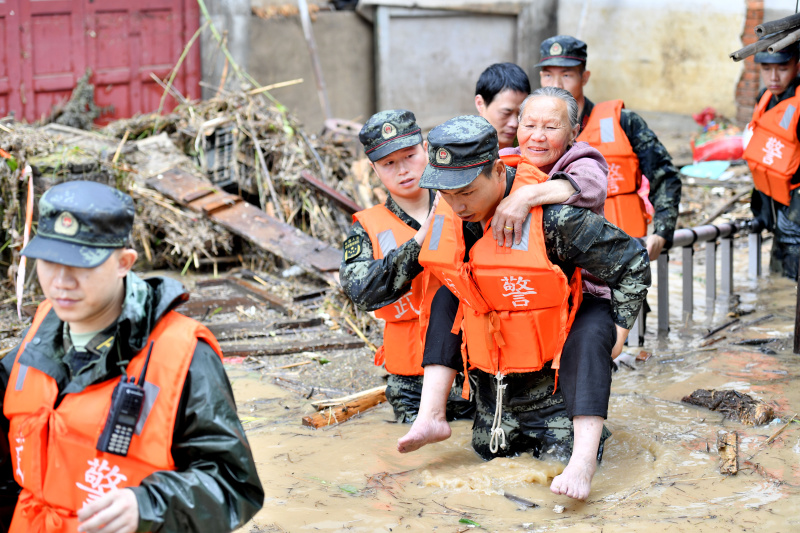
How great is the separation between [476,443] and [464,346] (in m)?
0.56

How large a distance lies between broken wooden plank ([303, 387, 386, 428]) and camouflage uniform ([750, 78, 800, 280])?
4.13 m

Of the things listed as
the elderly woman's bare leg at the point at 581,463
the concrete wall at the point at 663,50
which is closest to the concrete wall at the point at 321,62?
the concrete wall at the point at 663,50

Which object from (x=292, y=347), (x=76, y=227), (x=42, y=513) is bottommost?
(x=292, y=347)

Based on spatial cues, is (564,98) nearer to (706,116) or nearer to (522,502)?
(522,502)

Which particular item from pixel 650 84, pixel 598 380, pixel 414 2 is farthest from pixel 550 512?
pixel 650 84

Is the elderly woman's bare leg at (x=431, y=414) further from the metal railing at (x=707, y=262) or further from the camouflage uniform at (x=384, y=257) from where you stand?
the metal railing at (x=707, y=262)

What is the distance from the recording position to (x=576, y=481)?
3264 mm

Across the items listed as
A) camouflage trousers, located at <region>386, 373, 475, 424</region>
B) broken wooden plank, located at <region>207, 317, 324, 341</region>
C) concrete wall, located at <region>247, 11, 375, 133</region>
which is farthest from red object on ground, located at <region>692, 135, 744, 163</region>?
camouflage trousers, located at <region>386, 373, 475, 424</region>

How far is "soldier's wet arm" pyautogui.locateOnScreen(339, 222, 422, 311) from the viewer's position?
3.81m

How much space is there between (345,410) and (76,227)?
2.72 metres

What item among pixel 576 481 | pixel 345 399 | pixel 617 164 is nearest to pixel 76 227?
pixel 576 481

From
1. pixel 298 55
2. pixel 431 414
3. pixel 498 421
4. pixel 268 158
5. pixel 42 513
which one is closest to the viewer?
pixel 42 513

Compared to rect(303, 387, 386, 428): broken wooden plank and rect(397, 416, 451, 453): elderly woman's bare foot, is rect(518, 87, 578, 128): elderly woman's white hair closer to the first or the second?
rect(397, 416, 451, 453): elderly woman's bare foot

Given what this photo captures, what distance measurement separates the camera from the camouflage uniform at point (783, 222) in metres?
6.87
